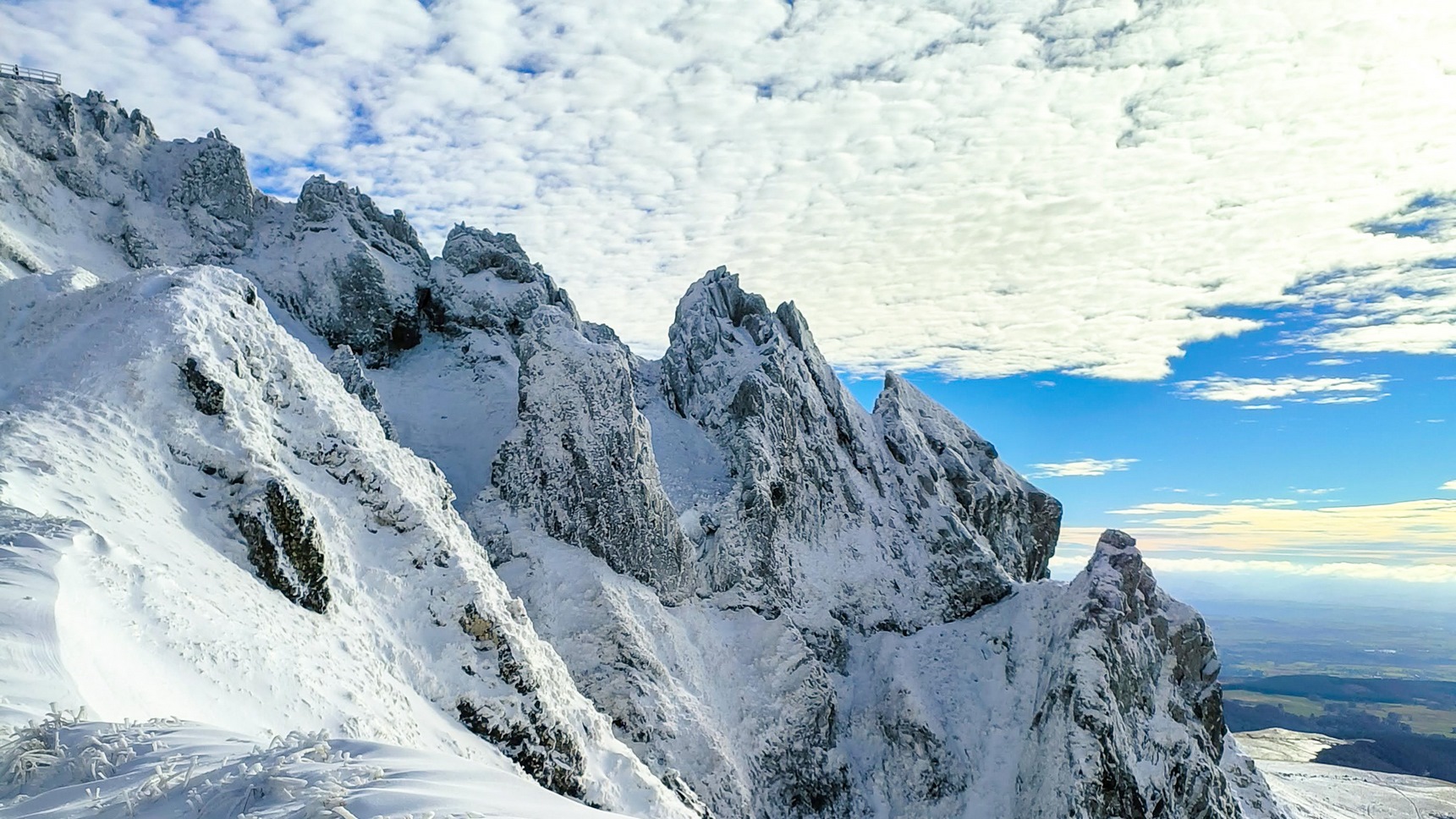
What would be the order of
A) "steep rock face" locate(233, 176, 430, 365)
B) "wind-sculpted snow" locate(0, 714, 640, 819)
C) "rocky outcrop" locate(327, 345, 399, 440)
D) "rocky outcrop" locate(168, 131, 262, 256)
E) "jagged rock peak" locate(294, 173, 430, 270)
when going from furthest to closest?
"jagged rock peak" locate(294, 173, 430, 270), "rocky outcrop" locate(168, 131, 262, 256), "steep rock face" locate(233, 176, 430, 365), "rocky outcrop" locate(327, 345, 399, 440), "wind-sculpted snow" locate(0, 714, 640, 819)

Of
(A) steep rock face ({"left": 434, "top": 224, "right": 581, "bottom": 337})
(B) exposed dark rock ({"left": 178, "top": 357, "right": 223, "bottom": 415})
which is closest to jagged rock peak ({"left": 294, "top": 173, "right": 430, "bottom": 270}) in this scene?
(A) steep rock face ({"left": 434, "top": 224, "right": 581, "bottom": 337})

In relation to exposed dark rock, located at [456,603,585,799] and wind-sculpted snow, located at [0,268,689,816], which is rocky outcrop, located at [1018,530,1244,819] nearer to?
wind-sculpted snow, located at [0,268,689,816]

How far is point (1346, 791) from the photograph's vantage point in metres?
95.1

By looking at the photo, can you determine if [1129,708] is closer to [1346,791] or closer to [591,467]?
[591,467]

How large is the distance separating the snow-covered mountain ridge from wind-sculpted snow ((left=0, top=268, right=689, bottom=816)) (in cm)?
10

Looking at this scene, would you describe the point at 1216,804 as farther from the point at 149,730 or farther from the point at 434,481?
the point at 149,730

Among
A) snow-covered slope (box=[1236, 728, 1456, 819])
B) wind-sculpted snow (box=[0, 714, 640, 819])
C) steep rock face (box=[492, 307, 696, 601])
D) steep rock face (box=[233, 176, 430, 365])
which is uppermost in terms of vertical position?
steep rock face (box=[233, 176, 430, 365])

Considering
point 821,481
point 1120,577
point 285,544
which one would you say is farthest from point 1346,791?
point 285,544

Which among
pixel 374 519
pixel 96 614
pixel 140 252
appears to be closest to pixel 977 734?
pixel 374 519

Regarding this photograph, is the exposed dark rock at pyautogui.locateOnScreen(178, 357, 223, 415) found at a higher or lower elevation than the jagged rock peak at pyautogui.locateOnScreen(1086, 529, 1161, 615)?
higher

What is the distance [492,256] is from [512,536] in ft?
96.3

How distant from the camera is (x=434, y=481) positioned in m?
28.1

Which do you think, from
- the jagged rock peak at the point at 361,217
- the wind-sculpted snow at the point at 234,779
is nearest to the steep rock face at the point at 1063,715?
the wind-sculpted snow at the point at 234,779

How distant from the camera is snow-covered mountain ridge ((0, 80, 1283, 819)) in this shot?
53.7ft
